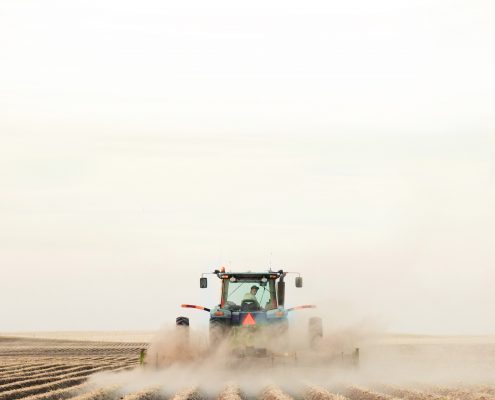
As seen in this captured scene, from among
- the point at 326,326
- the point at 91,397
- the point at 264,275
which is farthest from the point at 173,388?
the point at 326,326

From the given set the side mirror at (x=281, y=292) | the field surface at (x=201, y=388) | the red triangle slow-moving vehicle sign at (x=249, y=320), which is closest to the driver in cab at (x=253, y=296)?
the side mirror at (x=281, y=292)

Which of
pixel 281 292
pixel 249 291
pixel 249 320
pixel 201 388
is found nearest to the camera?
pixel 201 388

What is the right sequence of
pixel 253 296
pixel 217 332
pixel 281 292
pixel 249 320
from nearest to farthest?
pixel 249 320 → pixel 217 332 → pixel 281 292 → pixel 253 296

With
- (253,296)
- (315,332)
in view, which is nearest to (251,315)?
(253,296)

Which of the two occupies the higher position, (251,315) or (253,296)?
(253,296)

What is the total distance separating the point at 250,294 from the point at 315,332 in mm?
1842

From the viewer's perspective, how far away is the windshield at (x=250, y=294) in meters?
21.3

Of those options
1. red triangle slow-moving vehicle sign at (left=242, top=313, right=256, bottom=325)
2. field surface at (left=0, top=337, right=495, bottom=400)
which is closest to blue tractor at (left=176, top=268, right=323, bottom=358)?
red triangle slow-moving vehicle sign at (left=242, top=313, right=256, bottom=325)

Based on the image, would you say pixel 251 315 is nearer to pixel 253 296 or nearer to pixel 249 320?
pixel 249 320

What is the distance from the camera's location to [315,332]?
20938mm

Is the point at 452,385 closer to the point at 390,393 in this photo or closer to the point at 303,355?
the point at 390,393

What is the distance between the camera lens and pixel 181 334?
69.2 ft

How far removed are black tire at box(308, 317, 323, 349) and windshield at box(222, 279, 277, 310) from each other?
995 millimetres

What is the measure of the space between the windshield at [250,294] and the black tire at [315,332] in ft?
3.26
